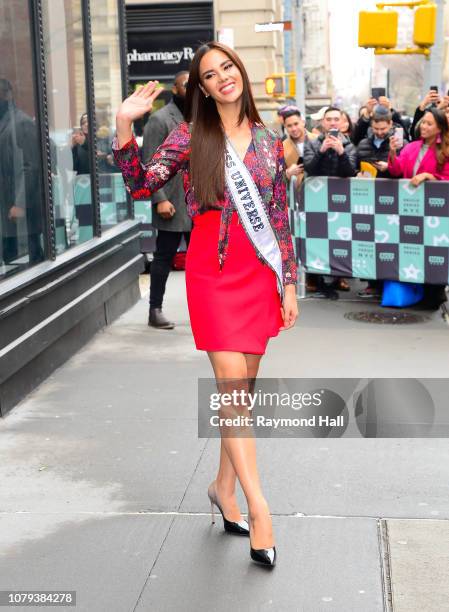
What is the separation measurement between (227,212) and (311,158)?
6488mm

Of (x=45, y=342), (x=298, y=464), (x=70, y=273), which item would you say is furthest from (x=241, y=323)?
(x=70, y=273)

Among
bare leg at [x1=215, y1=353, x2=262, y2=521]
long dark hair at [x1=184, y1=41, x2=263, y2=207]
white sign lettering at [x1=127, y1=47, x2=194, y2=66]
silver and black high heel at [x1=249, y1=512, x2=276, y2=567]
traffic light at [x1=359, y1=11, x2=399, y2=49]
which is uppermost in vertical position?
traffic light at [x1=359, y1=11, x2=399, y2=49]

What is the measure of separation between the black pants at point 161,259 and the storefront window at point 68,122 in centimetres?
60

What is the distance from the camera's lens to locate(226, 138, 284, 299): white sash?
3.82 meters

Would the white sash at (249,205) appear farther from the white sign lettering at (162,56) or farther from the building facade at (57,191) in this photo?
the white sign lettering at (162,56)

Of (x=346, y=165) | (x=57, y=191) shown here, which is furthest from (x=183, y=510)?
(x=346, y=165)

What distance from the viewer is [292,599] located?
3576 millimetres

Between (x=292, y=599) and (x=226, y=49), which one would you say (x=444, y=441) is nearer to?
(x=292, y=599)

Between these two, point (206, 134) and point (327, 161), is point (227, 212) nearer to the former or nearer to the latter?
point (206, 134)

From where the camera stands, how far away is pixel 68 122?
8.02 m

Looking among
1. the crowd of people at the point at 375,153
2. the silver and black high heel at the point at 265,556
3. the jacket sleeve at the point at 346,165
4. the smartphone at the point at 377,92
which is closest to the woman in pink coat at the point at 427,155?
the crowd of people at the point at 375,153

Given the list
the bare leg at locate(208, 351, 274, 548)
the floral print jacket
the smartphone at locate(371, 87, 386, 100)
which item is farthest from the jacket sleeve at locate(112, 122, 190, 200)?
the smartphone at locate(371, 87, 386, 100)

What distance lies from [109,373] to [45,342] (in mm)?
656

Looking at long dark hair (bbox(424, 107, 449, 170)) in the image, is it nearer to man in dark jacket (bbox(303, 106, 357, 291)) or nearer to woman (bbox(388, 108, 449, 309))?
woman (bbox(388, 108, 449, 309))
